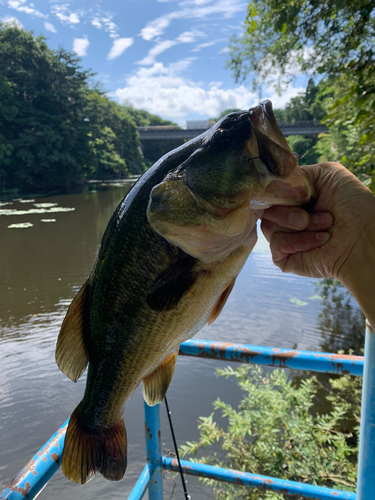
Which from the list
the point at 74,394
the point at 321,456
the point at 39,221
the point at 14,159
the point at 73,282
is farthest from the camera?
the point at 14,159

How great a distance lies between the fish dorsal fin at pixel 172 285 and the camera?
1.02 meters

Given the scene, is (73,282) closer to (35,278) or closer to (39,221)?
(35,278)

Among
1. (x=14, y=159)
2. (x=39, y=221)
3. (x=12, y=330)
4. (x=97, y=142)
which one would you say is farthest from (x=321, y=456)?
(x=97, y=142)

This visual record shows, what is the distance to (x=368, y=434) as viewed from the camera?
1269 millimetres

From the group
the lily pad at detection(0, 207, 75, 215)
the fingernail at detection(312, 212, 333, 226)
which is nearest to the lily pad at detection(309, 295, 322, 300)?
the fingernail at detection(312, 212, 333, 226)

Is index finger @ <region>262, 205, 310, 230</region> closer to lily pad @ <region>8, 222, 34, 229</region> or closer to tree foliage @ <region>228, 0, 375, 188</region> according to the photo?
tree foliage @ <region>228, 0, 375, 188</region>

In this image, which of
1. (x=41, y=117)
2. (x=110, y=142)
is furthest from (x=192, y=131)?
(x=41, y=117)

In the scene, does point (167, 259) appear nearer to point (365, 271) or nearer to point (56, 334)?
point (365, 271)

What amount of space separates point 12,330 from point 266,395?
4.94 m

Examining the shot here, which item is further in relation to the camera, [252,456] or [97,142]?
[97,142]

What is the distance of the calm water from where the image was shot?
12.7 feet

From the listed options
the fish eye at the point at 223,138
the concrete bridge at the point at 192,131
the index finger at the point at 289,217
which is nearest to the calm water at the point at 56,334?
the index finger at the point at 289,217

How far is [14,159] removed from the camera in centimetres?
2492

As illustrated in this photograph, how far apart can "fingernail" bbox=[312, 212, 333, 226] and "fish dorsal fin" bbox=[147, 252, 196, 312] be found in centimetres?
45
